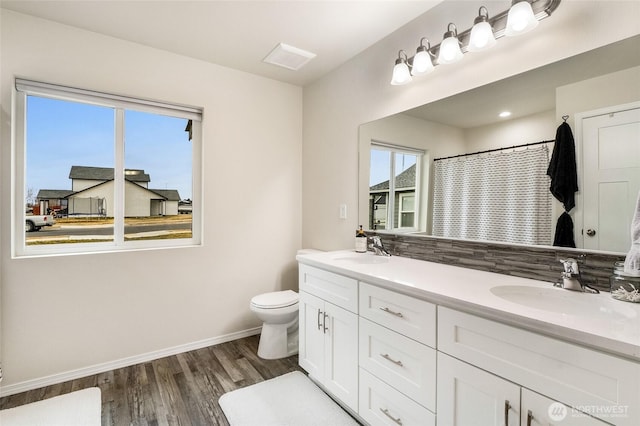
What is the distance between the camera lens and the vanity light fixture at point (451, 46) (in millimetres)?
1631

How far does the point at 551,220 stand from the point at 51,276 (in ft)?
9.92

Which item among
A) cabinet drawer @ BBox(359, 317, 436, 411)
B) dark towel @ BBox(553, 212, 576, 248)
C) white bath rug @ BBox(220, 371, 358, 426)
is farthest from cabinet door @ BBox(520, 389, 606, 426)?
white bath rug @ BBox(220, 371, 358, 426)

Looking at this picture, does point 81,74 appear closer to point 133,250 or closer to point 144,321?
point 133,250

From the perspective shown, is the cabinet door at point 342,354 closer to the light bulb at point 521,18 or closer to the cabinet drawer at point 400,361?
the cabinet drawer at point 400,361

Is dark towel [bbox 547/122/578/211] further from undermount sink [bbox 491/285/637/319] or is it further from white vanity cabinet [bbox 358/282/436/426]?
white vanity cabinet [bbox 358/282/436/426]

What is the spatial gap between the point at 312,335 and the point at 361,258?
618 millimetres

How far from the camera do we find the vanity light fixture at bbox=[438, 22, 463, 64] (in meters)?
1.63

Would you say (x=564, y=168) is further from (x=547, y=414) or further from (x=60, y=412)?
(x=60, y=412)

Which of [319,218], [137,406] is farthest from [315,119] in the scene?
[137,406]

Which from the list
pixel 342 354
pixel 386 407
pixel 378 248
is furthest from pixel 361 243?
pixel 386 407

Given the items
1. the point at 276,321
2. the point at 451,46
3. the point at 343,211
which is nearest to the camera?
the point at 451,46

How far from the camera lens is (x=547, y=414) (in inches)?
35.3

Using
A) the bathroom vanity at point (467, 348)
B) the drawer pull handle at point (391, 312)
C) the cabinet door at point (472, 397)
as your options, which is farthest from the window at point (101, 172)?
the cabinet door at point (472, 397)

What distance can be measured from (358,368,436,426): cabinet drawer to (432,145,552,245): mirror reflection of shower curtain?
0.93 metres
